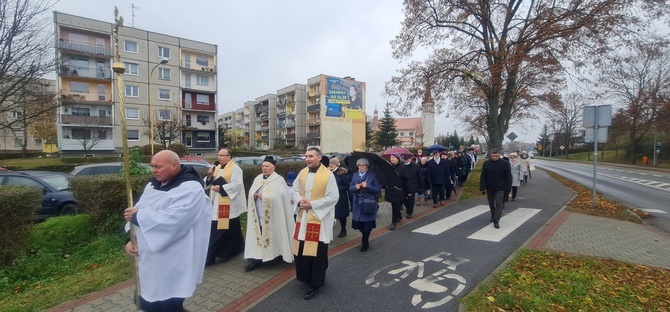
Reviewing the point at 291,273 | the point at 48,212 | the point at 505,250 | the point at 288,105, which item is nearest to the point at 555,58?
the point at 505,250

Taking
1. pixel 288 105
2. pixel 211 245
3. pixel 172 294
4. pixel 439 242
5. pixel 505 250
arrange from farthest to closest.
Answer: pixel 288 105
pixel 439 242
pixel 505 250
pixel 211 245
pixel 172 294

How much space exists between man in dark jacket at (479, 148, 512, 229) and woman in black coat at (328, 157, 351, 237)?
3523 mm

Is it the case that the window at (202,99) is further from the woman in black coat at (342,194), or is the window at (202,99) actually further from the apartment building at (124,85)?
the woman in black coat at (342,194)

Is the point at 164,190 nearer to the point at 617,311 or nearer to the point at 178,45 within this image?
the point at 617,311

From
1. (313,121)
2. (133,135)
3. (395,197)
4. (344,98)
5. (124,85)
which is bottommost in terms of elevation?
(395,197)

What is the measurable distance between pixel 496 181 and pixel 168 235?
7.31 m

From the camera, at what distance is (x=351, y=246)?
6.06m

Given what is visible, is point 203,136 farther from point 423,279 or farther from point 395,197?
point 423,279

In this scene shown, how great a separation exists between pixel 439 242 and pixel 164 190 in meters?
5.29

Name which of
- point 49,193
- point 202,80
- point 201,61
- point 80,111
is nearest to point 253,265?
point 49,193

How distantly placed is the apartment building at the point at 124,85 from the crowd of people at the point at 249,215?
29.2m

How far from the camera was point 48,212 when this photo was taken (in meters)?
7.98

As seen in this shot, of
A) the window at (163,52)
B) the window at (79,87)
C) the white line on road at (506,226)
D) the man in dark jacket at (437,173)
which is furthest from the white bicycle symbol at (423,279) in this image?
the window at (79,87)

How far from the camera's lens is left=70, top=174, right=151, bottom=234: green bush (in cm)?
639
